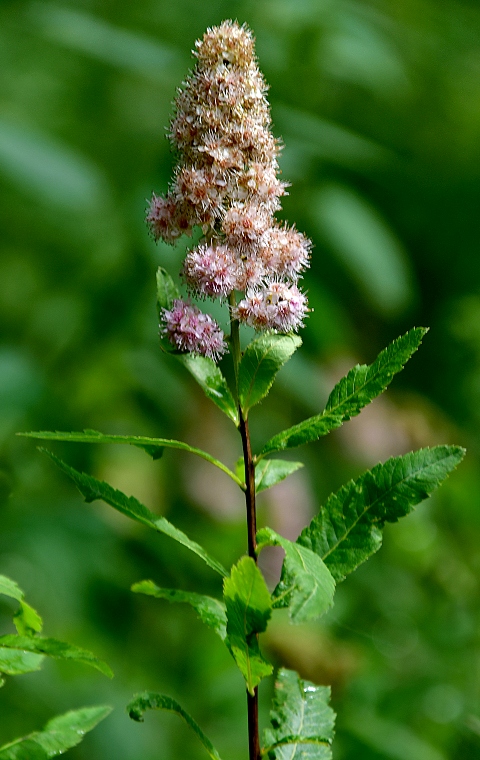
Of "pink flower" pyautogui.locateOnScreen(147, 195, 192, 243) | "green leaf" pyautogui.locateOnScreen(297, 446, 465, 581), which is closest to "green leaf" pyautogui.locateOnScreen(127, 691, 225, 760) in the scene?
"green leaf" pyautogui.locateOnScreen(297, 446, 465, 581)

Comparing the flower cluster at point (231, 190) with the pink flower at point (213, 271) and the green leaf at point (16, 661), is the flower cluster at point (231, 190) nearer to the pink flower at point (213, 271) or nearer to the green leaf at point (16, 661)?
the pink flower at point (213, 271)

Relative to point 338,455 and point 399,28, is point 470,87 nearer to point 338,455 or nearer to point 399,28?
point 399,28

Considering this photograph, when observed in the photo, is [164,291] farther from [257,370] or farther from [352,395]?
[352,395]

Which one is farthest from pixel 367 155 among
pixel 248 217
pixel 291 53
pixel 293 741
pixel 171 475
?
pixel 293 741

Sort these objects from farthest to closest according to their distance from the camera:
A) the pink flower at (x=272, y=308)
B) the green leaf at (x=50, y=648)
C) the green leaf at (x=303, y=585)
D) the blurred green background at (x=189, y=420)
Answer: the blurred green background at (x=189, y=420)
the pink flower at (x=272, y=308)
the green leaf at (x=50, y=648)
the green leaf at (x=303, y=585)

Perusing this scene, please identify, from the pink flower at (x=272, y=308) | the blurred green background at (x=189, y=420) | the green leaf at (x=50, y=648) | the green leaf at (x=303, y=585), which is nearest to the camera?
the green leaf at (x=303, y=585)

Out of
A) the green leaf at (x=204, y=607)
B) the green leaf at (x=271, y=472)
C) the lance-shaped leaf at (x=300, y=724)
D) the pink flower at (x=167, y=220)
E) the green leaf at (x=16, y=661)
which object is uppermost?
the pink flower at (x=167, y=220)

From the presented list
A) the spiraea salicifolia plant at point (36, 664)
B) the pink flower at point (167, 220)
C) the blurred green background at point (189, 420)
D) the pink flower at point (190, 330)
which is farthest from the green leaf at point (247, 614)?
the blurred green background at point (189, 420)
